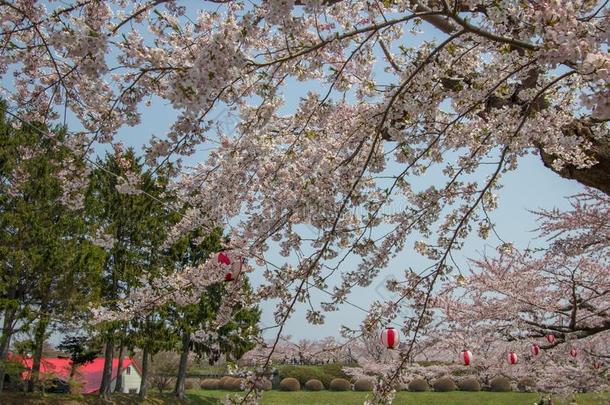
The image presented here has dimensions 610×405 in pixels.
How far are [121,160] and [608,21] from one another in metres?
2.83

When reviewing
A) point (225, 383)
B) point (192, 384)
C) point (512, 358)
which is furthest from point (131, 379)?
point (512, 358)

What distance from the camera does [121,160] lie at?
10.7 feet

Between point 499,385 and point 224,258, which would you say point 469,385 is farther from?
point 224,258

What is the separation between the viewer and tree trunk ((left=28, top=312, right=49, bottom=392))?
14.1 meters

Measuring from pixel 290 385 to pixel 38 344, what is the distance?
17.9m

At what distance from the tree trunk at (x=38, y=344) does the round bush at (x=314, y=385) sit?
17267 mm

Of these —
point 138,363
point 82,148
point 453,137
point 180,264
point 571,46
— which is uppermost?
point 180,264

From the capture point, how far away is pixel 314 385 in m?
29.4

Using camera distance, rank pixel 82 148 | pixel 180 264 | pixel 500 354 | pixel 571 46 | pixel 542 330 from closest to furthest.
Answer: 1. pixel 571 46
2. pixel 82 148
3. pixel 542 330
4. pixel 500 354
5. pixel 180 264

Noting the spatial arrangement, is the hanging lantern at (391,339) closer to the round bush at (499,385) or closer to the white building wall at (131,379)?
the round bush at (499,385)

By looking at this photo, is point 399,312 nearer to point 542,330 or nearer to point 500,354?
point 542,330

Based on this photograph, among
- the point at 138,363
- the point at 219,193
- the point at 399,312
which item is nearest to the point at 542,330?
the point at 399,312

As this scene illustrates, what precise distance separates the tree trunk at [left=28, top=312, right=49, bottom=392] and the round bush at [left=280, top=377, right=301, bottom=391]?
16170 mm

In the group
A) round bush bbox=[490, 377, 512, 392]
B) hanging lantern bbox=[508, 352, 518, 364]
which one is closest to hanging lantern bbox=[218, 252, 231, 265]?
hanging lantern bbox=[508, 352, 518, 364]
